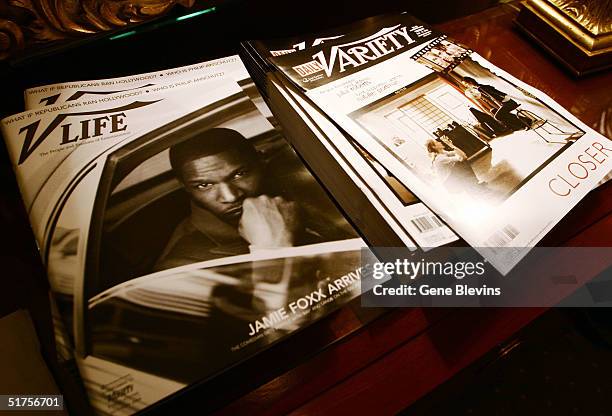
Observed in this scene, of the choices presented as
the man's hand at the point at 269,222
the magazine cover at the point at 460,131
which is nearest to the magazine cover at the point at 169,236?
the man's hand at the point at 269,222

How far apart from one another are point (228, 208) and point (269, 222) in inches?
1.6

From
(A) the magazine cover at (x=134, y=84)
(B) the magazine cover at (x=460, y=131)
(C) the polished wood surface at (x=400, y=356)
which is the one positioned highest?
(A) the magazine cover at (x=134, y=84)

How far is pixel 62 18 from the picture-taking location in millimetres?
468

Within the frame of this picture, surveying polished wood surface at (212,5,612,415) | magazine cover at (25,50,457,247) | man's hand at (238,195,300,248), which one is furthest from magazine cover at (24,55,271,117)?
polished wood surface at (212,5,612,415)

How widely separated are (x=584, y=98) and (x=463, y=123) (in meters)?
0.27

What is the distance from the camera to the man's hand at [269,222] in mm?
385

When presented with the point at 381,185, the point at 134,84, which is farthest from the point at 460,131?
the point at 134,84

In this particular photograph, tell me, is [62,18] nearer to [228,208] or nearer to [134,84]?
[134,84]

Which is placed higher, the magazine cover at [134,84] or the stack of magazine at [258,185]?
the magazine cover at [134,84]

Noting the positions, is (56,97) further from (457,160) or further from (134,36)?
(457,160)

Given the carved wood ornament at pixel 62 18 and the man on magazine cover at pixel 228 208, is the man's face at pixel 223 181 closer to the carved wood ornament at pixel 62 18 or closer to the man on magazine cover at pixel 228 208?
the man on magazine cover at pixel 228 208

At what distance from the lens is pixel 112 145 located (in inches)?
17.2

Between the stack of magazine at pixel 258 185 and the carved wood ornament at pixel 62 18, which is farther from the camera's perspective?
the carved wood ornament at pixel 62 18

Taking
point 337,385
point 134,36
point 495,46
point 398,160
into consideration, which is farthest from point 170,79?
point 495,46
